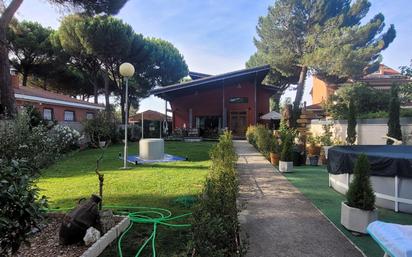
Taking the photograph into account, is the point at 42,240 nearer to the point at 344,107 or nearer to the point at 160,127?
the point at 344,107

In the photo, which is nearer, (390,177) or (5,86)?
(390,177)

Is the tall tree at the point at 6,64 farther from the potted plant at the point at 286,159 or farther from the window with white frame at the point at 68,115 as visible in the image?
the potted plant at the point at 286,159

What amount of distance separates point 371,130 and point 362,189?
8879mm

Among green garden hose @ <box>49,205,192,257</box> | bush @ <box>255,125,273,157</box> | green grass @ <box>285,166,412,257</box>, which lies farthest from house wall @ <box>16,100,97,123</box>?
green grass @ <box>285,166,412,257</box>

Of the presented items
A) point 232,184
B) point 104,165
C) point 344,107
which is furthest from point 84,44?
point 232,184

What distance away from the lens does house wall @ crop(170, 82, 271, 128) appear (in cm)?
2547

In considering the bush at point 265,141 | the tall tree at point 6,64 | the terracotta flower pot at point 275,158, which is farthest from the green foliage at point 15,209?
the tall tree at point 6,64

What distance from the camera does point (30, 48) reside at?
83.9 feet

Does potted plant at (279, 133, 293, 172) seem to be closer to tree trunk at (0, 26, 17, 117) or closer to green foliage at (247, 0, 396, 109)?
tree trunk at (0, 26, 17, 117)

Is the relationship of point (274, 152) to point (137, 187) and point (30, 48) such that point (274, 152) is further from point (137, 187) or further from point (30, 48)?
point (30, 48)

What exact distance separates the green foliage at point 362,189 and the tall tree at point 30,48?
90.0 feet

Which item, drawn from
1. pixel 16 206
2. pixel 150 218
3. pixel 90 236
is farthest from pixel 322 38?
pixel 16 206

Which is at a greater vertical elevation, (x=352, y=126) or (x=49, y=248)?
(x=352, y=126)

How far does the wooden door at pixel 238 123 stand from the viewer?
2566 centimetres
